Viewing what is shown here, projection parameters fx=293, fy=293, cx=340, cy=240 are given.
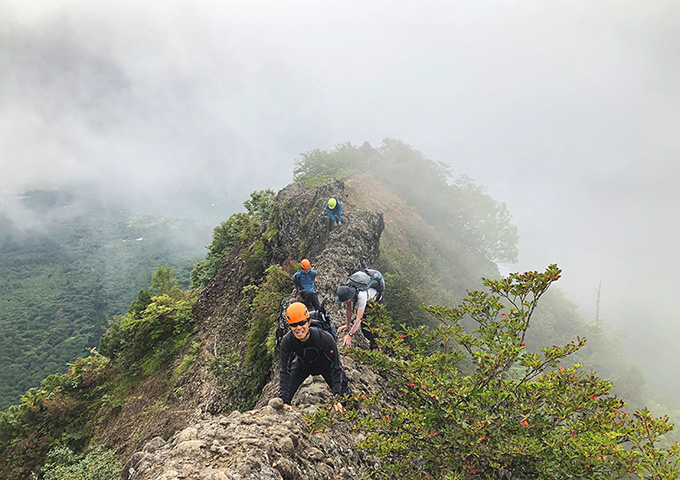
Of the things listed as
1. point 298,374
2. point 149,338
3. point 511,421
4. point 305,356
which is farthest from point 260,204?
point 511,421

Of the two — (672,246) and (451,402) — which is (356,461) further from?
(672,246)

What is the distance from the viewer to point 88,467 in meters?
8.90

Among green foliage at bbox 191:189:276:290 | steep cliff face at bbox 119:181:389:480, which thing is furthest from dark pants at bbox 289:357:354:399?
green foliage at bbox 191:189:276:290

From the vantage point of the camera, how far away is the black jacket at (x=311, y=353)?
16.6ft

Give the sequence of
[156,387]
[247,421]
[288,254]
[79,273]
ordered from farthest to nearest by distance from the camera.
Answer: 1. [79,273]
2. [288,254]
3. [156,387]
4. [247,421]

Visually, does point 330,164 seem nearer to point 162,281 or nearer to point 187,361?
point 162,281

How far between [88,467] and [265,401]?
6984mm

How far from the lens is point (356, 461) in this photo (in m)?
4.86

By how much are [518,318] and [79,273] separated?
25120 cm

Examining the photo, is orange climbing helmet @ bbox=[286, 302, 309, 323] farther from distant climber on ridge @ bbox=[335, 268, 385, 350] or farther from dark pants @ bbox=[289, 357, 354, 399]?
distant climber on ridge @ bbox=[335, 268, 385, 350]

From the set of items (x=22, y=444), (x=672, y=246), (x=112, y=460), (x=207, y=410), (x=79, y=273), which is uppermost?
(x=672, y=246)

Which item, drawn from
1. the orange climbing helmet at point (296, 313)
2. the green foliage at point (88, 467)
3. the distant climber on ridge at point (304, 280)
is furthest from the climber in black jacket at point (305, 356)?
the green foliage at point (88, 467)

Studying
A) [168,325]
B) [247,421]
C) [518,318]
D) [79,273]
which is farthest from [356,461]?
[79,273]

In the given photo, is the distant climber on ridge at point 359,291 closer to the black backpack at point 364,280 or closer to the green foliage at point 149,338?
the black backpack at point 364,280
